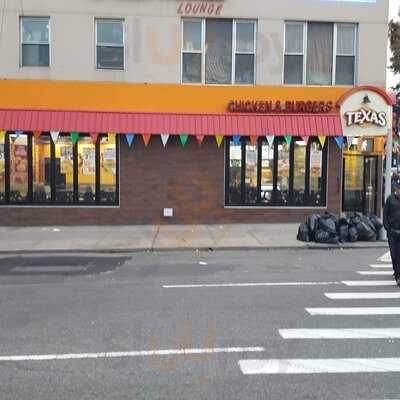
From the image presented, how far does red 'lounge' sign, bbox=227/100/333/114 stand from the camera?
54.4ft

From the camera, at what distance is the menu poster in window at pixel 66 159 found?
55.2 ft

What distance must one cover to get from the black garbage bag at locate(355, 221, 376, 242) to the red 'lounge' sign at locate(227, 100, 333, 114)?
175 inches

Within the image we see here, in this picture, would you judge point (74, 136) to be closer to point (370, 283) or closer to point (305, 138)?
point (305, 138)

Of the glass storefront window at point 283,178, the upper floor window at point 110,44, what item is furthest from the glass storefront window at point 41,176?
the glass storefront window at point 283,178

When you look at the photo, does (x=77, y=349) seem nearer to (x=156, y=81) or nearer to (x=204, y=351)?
(x=204, y=351)

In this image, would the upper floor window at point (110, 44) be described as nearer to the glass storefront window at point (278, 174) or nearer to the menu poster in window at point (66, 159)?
the menu poster in window at point (66, 159)

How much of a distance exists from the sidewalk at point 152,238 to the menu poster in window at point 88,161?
1767 millimetres

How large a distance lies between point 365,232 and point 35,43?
1113cm

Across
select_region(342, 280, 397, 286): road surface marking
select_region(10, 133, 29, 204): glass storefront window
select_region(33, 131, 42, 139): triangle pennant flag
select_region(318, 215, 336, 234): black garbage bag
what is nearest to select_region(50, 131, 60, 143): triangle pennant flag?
select_region(33, 131, 42, 139): triangle pennant flag

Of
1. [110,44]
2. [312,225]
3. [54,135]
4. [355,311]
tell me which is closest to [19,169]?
[54,135]

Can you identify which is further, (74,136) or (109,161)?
(109,161)

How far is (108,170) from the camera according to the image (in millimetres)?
16828

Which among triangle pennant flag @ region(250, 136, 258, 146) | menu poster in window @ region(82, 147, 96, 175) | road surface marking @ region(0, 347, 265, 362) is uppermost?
triangle pennant flag @ region(250, 136, 258, 146)

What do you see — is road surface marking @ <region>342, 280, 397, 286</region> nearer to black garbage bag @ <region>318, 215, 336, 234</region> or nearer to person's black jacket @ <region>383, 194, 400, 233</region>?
person's black jacket @ <region>383, 194, 400, 233</region>
